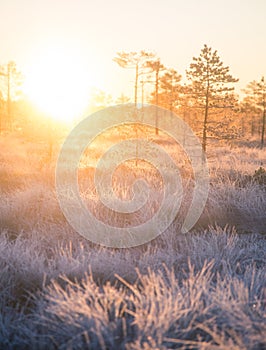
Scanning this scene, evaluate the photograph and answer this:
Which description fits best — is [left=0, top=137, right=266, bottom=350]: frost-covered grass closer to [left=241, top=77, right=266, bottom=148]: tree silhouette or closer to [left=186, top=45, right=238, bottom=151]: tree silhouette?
Result: [left=186, top=45, right=238, bottom=151]: tree silhouette

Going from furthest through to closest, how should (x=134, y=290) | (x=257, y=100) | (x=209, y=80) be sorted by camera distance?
(x=257, y=100)
(x=209, y=80)
(x=134, y=290)

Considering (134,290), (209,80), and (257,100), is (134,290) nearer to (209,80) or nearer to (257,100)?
(209,80)

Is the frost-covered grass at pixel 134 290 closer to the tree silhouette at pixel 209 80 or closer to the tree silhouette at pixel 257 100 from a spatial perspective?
the tree silhouette at pixel 209 80

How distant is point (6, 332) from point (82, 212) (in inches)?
122

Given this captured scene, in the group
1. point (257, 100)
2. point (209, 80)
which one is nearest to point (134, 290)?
point (209, 80)

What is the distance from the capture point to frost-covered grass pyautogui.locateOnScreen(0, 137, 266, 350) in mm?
2484

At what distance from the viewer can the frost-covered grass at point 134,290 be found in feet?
8.15

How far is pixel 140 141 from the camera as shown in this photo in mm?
16016

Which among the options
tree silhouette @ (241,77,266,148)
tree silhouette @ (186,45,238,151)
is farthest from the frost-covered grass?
tree silhouette @ (241,77,266,148)

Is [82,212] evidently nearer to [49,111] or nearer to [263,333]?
[263,333]

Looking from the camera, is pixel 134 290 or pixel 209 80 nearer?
pixel 134 290

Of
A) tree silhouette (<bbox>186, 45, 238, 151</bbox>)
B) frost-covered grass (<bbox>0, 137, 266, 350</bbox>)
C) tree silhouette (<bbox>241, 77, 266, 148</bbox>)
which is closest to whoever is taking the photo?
frost-covered grass (<bbox>0, 137, 266, 350</bbox>)

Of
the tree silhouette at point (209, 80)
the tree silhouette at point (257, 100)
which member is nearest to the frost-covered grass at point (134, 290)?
the tree silhouette at point (209, 80)

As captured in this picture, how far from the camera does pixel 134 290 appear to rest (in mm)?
2602
